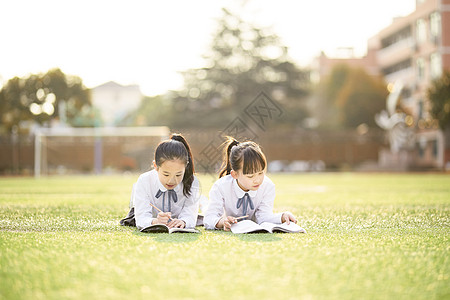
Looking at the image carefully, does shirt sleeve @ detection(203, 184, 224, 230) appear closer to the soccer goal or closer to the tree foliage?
the soccer goal

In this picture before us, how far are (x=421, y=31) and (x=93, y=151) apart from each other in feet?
68.4

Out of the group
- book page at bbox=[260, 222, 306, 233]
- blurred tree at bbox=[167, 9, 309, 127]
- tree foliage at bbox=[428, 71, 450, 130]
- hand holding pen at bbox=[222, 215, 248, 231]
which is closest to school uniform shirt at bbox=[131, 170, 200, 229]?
hand holding pen at bbox=[222, 215, 248, 231]

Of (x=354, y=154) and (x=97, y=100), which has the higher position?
(x=97, y=100)

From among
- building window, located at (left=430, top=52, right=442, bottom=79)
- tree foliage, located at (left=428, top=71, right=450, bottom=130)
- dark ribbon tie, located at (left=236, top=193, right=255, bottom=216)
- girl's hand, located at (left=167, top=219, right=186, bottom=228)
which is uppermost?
building window, located at (left=430, top=52, right=442, bottom=79)

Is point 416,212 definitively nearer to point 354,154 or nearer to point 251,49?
point 354,154

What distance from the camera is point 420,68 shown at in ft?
116

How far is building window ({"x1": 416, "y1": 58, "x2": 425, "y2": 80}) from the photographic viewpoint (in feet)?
115

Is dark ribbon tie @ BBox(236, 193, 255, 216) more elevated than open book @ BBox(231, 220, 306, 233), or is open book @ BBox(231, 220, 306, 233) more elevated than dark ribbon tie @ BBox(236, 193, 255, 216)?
dark ribbon tie @ BBox(236, 193, 255, 216)

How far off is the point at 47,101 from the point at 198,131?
25.2 feet

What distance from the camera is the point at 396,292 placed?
6.59ft

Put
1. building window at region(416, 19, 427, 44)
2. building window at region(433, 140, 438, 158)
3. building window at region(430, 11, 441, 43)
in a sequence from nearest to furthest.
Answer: building window at region(433, 140, 438, 158) → building window at region(430, 11, 441, 43) → building window at region(416, 19, 427, 44)

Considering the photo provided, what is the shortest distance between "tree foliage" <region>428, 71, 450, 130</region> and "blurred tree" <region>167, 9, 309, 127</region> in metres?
8.45

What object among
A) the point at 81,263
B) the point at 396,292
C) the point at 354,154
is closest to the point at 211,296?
the point at 396,292

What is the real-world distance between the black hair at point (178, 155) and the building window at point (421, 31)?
3302 cm
